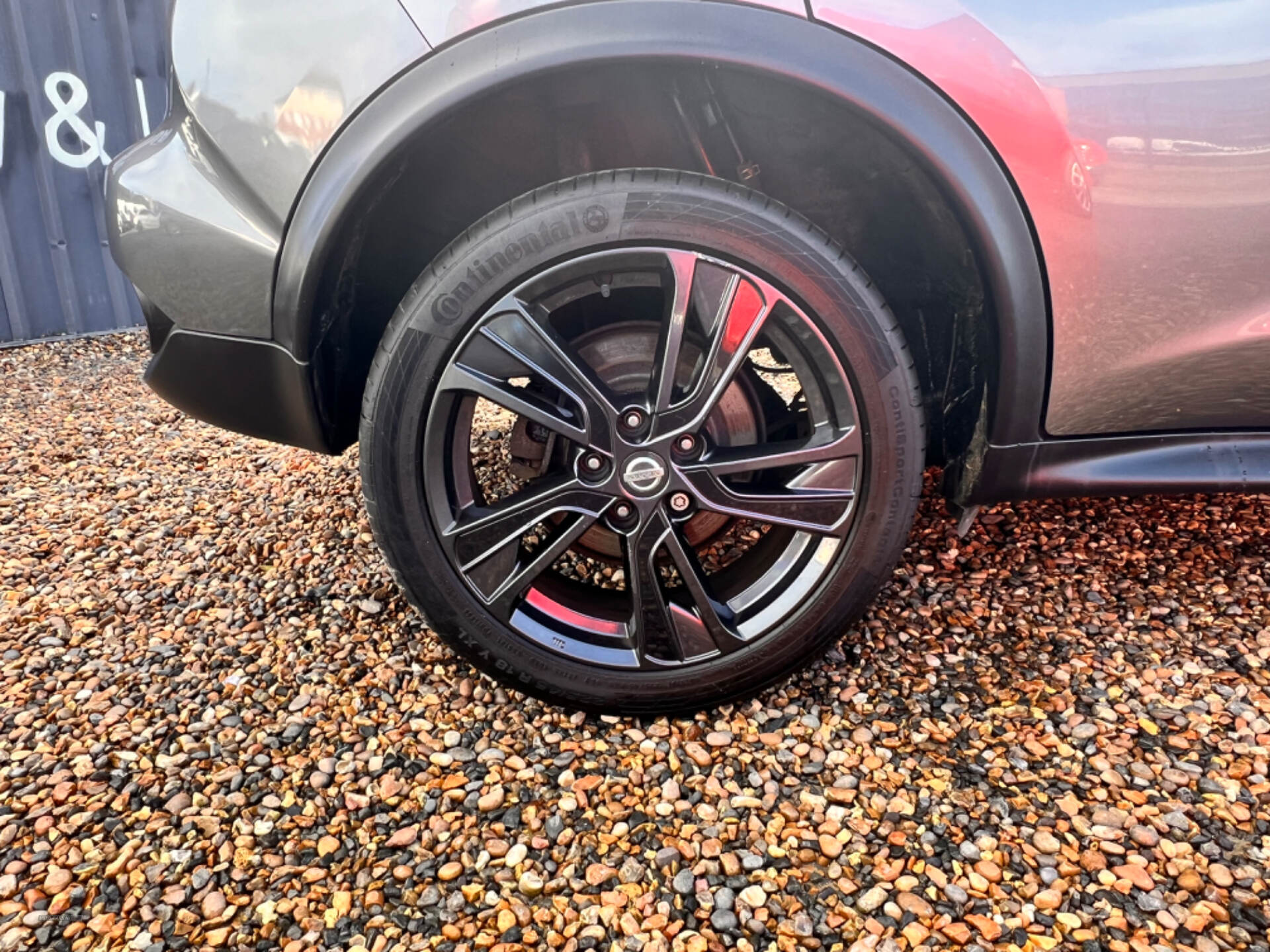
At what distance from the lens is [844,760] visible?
1707mm

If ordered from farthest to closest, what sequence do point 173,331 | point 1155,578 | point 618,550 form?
1. point 1155,578
2. point 618,550
3. point 173,331

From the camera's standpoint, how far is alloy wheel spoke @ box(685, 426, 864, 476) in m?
1.65

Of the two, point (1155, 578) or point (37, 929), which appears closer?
point (37, 929)

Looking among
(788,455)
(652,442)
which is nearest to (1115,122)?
(788,455)

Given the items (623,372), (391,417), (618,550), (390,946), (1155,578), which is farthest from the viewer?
(1155,578)

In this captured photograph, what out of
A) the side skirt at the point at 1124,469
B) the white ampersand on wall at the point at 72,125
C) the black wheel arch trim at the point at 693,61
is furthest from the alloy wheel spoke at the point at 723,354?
the white ampersand on wall at the point at 72,125

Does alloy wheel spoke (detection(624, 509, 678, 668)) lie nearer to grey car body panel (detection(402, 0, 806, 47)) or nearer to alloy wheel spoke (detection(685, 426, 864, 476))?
alloy wheel spoke (detection(685, 426, 864, 476))

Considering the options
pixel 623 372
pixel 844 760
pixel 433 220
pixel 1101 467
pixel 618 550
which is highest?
pixel 433 220

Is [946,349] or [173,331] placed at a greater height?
[173,331]

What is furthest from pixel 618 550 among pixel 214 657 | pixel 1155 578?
pixel 1155 578

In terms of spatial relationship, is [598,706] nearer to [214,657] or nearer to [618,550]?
[618,550]

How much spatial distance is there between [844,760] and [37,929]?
1.40 m

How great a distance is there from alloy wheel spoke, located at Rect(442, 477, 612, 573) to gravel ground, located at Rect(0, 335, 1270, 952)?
40 centimetres

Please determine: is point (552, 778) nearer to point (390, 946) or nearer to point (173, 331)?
point (390, 946)
